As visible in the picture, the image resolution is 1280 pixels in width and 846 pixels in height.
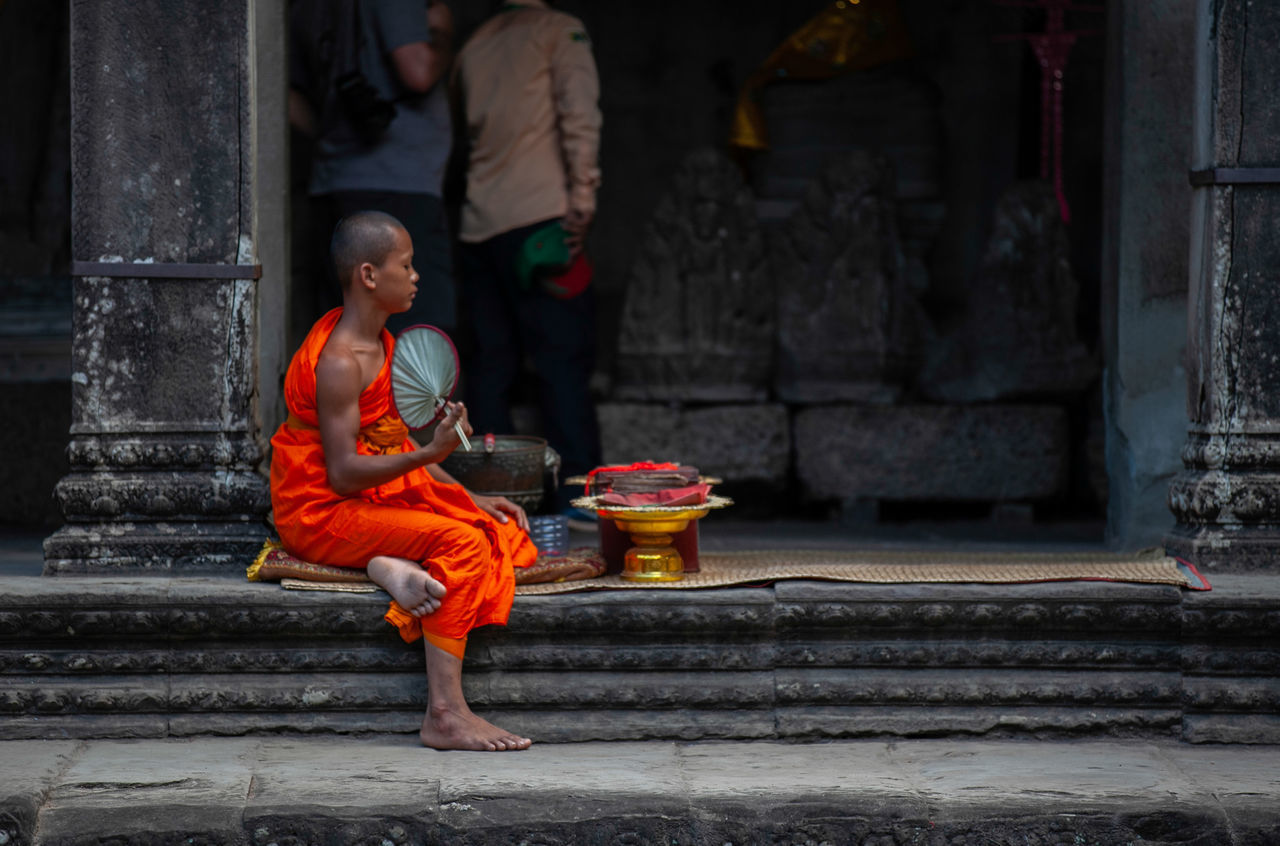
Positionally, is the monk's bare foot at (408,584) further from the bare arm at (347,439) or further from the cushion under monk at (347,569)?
the bare arm at (347,439)

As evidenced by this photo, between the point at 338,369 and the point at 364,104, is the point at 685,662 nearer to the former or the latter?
the point at 338,369

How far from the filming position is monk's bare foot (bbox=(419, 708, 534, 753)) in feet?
11.4


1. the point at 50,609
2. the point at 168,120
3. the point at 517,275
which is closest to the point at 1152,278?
the point at 517,275

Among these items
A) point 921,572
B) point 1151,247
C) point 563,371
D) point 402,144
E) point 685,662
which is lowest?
point 685,662

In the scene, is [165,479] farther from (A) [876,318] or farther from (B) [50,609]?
(A) [876,318]

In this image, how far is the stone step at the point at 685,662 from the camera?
11.9 feet

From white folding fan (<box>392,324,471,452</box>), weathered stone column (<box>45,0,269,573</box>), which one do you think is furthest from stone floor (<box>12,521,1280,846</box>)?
white folding fan (<box>392,324,471,452</box>)

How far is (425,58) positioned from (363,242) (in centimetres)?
137

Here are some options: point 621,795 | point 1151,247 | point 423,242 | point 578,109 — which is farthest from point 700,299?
point 621,795

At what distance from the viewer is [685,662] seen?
12.1ft

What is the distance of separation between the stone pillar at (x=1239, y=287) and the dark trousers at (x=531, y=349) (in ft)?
7.44

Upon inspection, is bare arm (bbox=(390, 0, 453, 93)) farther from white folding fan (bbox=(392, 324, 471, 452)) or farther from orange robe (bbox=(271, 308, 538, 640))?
white folding fan (bbox=(392, 324, 471, 452))

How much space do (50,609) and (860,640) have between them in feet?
6.79

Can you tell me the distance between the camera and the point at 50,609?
3.62 m
